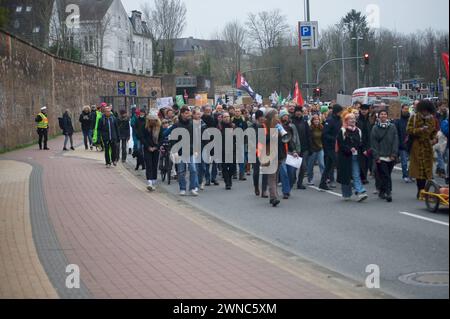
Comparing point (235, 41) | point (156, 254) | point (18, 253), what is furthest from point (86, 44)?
point (156, 254)

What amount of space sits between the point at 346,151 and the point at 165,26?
66.0 metres

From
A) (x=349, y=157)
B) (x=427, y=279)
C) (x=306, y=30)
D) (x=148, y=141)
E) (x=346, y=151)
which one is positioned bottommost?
(x=427, y=279)

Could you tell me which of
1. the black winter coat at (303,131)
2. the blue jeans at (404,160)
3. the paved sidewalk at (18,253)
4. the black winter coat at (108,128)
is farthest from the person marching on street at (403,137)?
the paved sidewalk at (18,253)

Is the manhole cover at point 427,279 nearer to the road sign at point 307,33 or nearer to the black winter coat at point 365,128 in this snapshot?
the black winter coat at point 365,128

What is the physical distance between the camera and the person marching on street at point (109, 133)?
867 inches

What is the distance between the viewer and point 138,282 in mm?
8109

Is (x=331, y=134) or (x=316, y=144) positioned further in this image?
(x=316, y=144)

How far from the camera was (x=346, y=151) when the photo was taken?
14781 mm

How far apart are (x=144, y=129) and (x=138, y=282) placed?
9.64 meters

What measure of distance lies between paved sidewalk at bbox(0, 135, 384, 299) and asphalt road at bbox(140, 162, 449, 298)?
59 cm

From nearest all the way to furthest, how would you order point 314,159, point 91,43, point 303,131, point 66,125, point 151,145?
point 151,145, point 303,131, point 314,159, point 66,125, point 91,43

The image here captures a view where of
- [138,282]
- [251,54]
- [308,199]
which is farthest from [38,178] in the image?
[251,54]

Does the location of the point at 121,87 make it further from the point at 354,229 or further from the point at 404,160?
the point at 354,229

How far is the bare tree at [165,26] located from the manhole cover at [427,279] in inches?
2501
